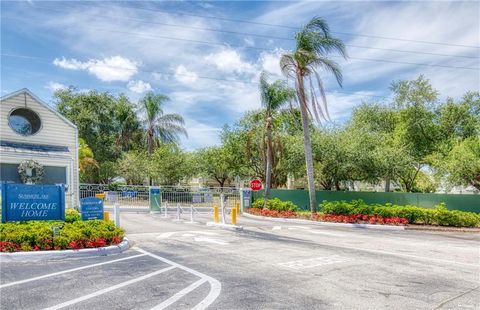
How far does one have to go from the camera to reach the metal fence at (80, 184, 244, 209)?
89.9 feet

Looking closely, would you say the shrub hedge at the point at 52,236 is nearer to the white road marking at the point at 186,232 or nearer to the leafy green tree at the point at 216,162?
the white road marking at the point at 186,232

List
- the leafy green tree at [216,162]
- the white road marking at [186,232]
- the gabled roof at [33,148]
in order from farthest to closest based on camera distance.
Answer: the leafy green tree at [216,162] → the gabled roof at [33,148] → the white road marking at [186,232]

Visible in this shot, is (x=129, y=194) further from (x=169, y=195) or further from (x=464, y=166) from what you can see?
(x=464, y=166)

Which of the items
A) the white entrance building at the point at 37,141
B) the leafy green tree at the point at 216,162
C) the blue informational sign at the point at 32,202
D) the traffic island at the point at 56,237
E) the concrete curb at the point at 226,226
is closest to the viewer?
the traffic island at the point at 56,237

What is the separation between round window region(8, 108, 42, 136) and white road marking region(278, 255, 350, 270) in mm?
16206

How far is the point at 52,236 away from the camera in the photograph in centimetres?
1034

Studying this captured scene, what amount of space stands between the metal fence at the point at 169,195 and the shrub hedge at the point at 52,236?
15.1m

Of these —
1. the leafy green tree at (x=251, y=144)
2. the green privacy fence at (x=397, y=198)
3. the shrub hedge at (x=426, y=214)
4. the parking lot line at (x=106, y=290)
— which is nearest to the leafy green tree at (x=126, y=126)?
the leafy green tree at (x=251, y=144)

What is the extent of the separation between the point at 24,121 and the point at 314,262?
17222mm

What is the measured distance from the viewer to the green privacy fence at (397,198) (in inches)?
973

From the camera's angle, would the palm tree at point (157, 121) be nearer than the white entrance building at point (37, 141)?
No

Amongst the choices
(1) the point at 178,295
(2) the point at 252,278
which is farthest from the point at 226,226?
(1) the point at 178,295

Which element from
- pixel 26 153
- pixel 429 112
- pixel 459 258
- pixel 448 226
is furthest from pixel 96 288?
pixel 429 112

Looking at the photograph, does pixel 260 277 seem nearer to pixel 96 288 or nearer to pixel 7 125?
pixel 96 288
